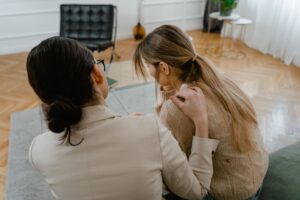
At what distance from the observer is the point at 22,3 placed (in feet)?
13.2

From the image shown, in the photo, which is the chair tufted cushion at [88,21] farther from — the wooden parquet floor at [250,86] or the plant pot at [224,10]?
the plant pot at [224,10]

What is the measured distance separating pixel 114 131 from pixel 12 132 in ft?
6.89

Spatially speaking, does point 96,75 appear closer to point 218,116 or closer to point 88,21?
point 218,116

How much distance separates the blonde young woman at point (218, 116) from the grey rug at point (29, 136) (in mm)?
1240

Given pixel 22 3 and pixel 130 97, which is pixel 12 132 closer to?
pixel 130 97

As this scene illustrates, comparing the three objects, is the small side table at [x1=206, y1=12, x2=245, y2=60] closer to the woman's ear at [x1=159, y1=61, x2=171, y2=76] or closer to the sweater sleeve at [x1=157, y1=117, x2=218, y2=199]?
the woman's ear at [x1=159, y1=61, x2=171, y2=76]

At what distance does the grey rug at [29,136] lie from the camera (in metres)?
2.07

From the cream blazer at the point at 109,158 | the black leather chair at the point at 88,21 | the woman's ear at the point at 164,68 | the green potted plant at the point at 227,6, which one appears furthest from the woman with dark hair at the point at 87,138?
the green potted plant at the point at 227,6

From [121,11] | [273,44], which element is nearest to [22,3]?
[121,11]

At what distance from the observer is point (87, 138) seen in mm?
828

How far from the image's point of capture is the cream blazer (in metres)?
0.83

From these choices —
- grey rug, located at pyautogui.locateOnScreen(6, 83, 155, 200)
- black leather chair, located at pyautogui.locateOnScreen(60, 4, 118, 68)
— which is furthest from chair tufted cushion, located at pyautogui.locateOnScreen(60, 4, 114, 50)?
grey rug, located at pyautogui.locateOnScreen(6, 83, 155, 200)

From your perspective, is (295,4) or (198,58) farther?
(295,4)

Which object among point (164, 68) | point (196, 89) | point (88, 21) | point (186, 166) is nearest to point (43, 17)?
point (88, 21)
